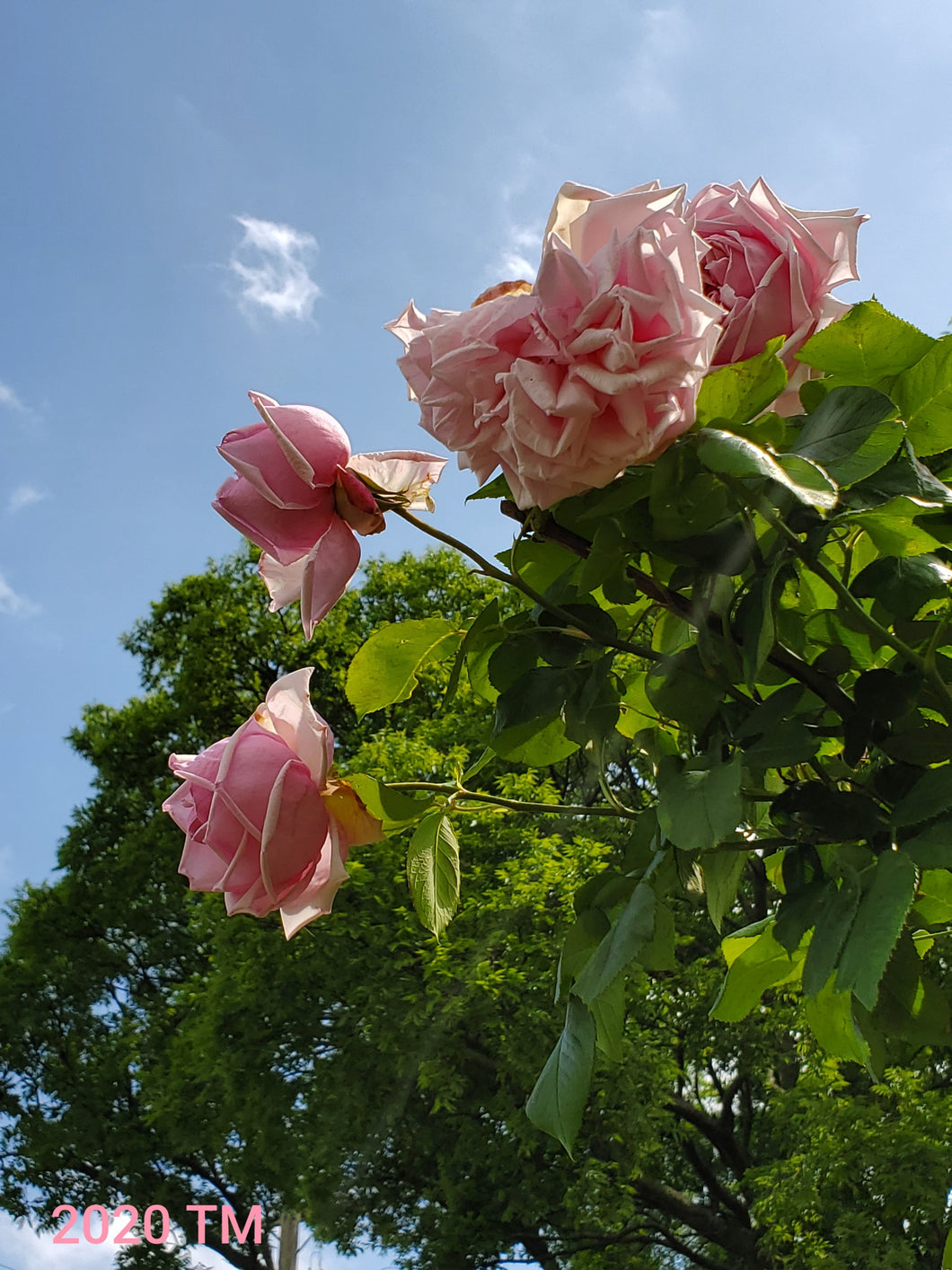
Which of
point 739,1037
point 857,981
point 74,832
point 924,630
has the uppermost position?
point 74,832

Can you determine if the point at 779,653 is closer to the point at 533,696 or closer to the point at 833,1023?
the point at 533,696

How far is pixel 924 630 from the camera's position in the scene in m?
0.58

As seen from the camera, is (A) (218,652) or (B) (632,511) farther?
(A) (218,652)

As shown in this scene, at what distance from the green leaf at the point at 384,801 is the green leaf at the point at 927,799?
0.28 metres

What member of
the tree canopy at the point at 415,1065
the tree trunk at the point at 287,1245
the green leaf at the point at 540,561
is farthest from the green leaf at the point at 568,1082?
the tree trunk at the point at 287,1245

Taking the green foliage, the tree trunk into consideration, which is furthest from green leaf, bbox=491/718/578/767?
the tree trunk

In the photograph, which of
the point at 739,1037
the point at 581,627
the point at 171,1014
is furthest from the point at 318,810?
the point at 171,1014

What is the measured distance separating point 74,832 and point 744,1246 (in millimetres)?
6149

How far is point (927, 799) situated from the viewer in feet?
1.67

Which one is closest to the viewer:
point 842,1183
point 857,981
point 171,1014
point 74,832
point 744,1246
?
point 857,981

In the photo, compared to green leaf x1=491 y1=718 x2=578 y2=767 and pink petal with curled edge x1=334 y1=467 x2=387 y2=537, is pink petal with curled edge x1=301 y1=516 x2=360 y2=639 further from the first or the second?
→ green leaf x1=491 y1=718 x2=578 y2=767

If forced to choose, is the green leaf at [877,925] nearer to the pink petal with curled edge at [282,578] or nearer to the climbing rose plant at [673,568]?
the climbing rose plant at [673,568]

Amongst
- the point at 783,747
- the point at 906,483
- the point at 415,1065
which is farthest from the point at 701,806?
the point at 415,1065

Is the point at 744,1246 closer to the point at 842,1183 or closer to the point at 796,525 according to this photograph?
the point at 842,1183
